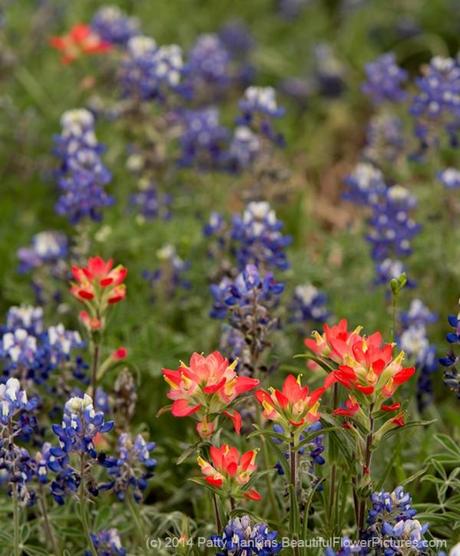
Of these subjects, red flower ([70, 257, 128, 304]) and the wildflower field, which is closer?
the wildflower field

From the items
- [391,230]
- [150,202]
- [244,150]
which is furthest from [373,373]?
[244,150]

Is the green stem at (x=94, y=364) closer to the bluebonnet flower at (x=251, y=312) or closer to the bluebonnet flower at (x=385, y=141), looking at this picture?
the bluebonnet flower at (x=251, y=312)

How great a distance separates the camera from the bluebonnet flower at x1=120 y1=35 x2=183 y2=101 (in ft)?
14.0

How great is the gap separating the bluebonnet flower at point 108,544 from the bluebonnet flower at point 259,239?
110cm

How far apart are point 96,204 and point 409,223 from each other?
1212 millimetres

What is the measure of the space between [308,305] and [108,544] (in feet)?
4.46

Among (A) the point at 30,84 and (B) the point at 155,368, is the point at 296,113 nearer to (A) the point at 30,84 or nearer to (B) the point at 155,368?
(A) the point at 30,84

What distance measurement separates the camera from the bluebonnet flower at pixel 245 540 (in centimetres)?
229

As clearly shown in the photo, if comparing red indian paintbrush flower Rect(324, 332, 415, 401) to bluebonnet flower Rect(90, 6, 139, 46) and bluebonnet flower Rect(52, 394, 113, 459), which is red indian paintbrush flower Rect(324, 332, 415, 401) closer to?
bluebonnet flower Rect(52, 394, 113, 459)

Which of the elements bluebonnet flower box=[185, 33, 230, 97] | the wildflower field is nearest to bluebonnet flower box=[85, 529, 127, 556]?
the wildflower field

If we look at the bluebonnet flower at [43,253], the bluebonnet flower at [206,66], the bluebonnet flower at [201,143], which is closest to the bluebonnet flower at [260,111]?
the bluebonnet flower at [201,143]

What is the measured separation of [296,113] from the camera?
6.21 m

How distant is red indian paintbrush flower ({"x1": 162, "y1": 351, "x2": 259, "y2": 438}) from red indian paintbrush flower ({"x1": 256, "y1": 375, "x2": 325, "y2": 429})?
7 cm

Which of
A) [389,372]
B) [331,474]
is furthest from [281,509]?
[389,372]
